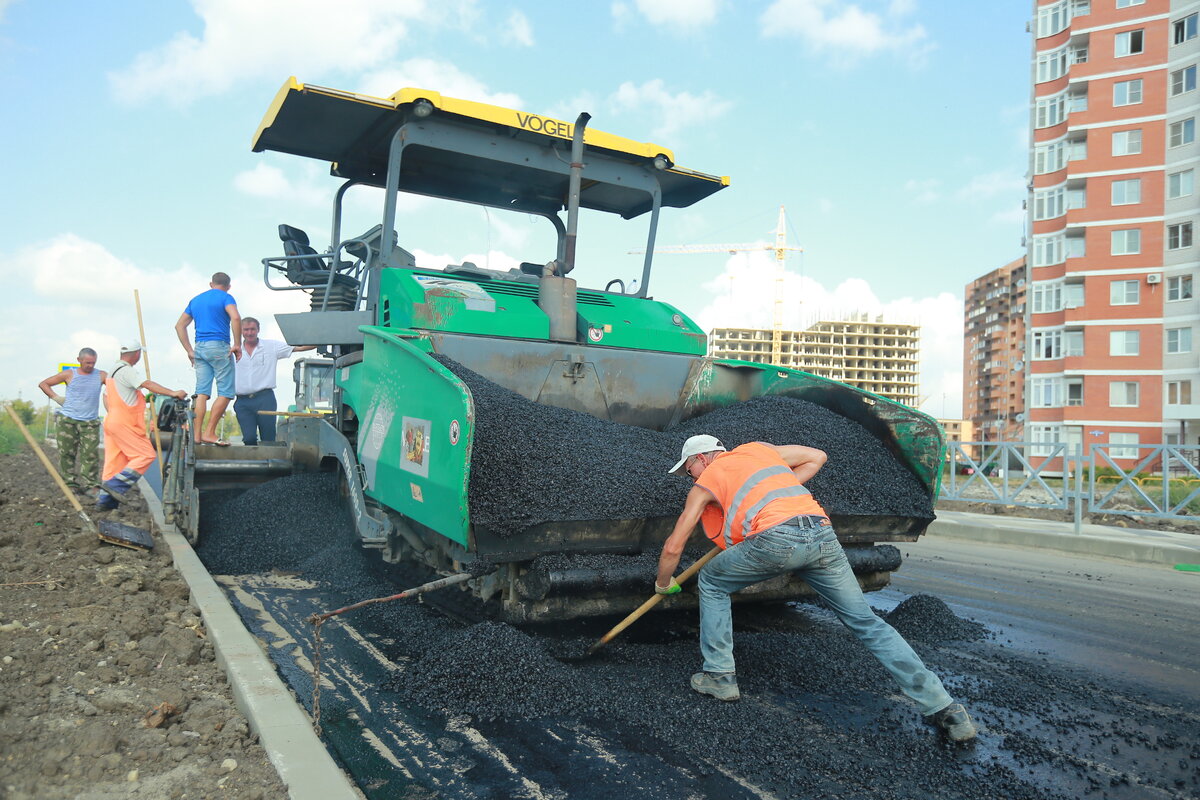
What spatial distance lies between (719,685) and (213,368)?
535 centimetres

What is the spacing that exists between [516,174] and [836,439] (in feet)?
9.18

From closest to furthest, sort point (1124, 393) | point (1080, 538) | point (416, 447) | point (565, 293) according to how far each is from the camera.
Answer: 1. point (416, 447)
2. point (565, 293)
3. point (1080, 538)
4. point (1124, 393)

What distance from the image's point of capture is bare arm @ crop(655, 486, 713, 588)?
358 cm

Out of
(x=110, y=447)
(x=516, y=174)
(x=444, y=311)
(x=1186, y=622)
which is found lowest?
(x=1186, y=622)

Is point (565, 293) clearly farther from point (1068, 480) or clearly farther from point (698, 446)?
point (1068, 480)

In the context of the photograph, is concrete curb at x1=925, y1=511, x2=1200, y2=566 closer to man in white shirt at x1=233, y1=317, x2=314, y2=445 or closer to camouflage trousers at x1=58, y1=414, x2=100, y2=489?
man in white shirt at x1=233, y1=317, x2=314, y2=445

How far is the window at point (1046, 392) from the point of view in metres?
38.8

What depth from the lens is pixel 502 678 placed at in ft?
11.6

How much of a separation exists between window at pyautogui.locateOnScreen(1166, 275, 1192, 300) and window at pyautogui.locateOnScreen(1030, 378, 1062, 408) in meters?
5.75

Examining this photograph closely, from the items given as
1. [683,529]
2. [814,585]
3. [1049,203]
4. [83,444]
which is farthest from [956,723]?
[1049,203]

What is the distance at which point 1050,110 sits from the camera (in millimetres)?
41250

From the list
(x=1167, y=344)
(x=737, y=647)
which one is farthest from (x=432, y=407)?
(x=1167, y=344)

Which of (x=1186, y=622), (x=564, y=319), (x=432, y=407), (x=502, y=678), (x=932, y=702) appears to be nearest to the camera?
(x=932, y=702)

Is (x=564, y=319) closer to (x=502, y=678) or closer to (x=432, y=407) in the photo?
(x=432, y=407)
